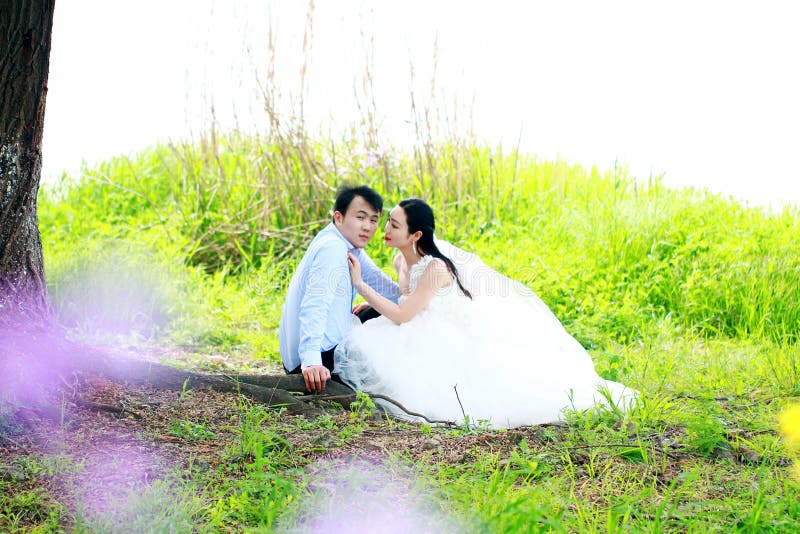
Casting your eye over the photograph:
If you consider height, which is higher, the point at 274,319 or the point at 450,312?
the point at 450,312

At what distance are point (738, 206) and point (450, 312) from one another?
460cm

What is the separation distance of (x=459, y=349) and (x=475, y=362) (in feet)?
0.37

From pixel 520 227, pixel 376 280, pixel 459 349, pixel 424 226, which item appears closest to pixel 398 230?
pixel 424 226

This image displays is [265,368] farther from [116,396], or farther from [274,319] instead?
[116,396]

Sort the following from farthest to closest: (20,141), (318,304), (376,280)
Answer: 1. (376,280)
2. (318,304)
3. (20,141)

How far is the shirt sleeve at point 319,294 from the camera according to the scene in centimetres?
363

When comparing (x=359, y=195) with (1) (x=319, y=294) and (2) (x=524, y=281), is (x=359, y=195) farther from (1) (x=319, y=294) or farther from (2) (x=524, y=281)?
(2) (x=524, y=281)

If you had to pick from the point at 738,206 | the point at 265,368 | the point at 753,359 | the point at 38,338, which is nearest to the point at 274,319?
the point at 265,368

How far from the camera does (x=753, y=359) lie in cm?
475

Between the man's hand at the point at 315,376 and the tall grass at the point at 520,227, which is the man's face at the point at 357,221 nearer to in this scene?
the man's hand at the point at 315,376

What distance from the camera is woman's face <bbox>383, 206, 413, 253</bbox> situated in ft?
13.1

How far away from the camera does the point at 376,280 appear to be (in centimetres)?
429

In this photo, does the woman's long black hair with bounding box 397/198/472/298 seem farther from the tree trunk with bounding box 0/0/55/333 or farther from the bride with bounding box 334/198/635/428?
the tree trunk with bounding box 0/0/55/333

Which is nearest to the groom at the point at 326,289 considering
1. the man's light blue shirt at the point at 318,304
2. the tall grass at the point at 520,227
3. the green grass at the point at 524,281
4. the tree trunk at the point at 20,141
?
the man's light blue shirt at the point at 318,304
